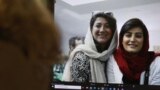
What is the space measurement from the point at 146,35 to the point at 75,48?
1.31ft

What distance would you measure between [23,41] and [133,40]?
1234 mm

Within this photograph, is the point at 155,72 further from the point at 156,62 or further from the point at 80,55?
the point at 80,55

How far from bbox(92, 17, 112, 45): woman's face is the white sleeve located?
0.90 ft

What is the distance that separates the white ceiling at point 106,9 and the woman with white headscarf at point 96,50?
0.13 ft

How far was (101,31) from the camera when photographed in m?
1.73

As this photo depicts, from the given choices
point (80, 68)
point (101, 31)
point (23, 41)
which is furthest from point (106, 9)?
point (23, 41)

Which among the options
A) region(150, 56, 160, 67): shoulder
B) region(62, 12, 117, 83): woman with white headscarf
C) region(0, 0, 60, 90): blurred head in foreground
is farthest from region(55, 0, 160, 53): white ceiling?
region(0, 0, 60, 90): blurred head in foreground

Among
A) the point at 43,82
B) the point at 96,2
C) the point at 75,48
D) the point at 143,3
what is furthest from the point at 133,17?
the point at 43,82

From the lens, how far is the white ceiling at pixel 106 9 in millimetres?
1675

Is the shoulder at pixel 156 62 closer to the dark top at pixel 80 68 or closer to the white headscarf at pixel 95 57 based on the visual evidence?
the white headscarf at pixel 95 57

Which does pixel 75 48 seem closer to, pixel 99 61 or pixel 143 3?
pixel 99 61

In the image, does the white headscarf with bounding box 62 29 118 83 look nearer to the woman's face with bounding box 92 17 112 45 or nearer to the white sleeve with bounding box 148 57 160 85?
the woman's face with bounding box 92 17 112 45

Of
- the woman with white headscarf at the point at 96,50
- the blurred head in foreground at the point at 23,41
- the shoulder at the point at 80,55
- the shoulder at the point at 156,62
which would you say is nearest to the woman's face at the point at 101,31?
the woman with white headscarf at the point at 96,50

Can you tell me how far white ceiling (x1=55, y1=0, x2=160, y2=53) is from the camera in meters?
1.67
